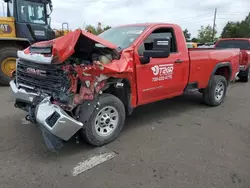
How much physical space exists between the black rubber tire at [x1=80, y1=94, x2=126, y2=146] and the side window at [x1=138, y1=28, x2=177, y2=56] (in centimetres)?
96

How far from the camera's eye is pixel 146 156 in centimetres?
340

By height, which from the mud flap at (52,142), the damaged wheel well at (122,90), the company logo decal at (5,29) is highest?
the company logo decal at (5,29)

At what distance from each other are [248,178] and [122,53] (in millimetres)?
2430

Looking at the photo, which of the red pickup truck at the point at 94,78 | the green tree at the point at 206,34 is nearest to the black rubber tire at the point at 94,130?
the red pickup truck at the point at 94,78

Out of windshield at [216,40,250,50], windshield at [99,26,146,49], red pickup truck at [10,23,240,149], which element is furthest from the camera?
windshield at [216,40,250,50]

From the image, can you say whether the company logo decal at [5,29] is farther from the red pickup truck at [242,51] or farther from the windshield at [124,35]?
the red pickup truck at [242,51]

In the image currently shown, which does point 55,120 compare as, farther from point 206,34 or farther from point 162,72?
point 206,34

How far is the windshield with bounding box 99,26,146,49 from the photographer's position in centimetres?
412

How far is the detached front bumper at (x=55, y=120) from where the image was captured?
119 inches

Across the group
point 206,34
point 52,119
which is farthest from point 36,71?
point 206,34

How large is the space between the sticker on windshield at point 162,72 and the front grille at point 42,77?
1.63 meters

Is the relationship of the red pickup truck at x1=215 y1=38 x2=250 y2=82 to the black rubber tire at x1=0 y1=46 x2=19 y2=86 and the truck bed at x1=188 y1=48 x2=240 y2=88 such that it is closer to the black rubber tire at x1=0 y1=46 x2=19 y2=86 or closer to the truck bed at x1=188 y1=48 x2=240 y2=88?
the truck bed at x1=188 y1=48 x2=240 y2=88

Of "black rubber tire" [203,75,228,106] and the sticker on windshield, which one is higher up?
the sticker on windshield

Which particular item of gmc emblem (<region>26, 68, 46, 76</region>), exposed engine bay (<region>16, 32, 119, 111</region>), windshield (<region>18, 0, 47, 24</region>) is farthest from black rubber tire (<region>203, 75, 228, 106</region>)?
windshield (<region>18, 0, 47, 24</region>)
